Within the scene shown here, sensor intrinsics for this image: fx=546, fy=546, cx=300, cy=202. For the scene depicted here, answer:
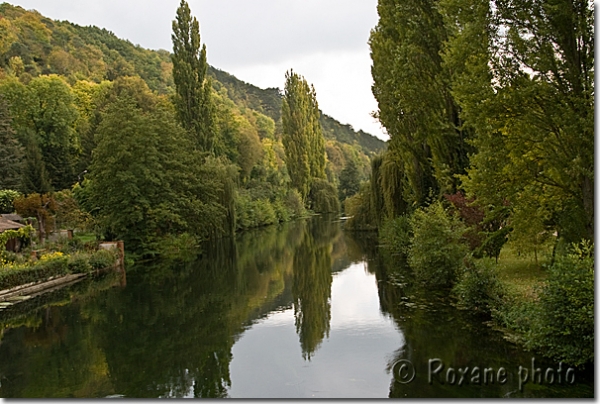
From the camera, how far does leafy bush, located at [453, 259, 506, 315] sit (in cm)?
1127

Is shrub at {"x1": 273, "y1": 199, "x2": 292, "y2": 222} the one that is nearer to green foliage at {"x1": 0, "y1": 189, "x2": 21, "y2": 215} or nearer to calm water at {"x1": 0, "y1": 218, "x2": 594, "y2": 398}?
green foliage at {"x1": 0, "y1": 189, "x2": 21, "y2": 215}

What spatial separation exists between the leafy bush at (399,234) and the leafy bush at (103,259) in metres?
12.3

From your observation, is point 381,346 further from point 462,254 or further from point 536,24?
point 536,24

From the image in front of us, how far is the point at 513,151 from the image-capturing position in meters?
9.72

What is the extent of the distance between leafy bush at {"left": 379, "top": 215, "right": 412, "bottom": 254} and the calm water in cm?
232

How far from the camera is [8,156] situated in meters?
36.7

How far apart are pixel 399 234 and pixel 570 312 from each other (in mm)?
15606

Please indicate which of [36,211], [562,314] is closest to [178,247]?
[36,211]

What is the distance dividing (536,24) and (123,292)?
1461 centimetres

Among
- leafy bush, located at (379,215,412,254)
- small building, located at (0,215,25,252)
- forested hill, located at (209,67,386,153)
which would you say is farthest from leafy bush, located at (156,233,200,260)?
forested hill, located at (209,67,386,153)

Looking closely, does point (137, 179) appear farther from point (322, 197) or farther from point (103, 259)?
point (322, 197)

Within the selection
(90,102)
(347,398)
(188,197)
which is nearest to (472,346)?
(347,398)

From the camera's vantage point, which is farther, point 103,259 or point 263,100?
point 263,100

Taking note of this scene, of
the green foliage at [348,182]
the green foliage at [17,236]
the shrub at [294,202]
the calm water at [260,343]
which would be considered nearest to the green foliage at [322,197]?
the shrub at [294,202]
